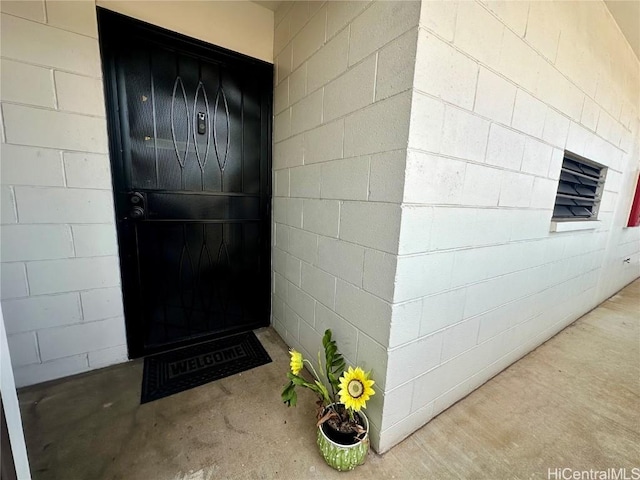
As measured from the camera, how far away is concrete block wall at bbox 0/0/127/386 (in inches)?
49.5

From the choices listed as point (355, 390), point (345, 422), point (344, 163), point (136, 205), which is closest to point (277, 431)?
point (345, 422)

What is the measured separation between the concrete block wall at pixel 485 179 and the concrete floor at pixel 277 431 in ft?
0.43

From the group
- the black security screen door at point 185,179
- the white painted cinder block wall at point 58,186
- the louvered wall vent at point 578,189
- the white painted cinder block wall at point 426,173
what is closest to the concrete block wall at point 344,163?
the white painted cinder block wall at point 426,173

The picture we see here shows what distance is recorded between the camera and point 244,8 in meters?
1.73

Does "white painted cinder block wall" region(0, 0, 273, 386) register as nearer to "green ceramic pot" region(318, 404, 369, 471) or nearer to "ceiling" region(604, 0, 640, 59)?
"green ceramic pot" region(318, 404, 369, 471)

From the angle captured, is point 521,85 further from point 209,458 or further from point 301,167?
point 209,458

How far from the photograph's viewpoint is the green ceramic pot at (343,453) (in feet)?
3.44

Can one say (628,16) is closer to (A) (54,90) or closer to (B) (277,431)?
(B) (277,431)

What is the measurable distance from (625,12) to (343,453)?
3293 millimetres

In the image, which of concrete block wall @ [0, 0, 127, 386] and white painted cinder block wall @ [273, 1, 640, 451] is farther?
concrete block wall @ [0, 0, 127, 386]

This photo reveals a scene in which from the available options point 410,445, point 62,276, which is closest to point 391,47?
point 410,445

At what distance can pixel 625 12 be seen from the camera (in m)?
1.75

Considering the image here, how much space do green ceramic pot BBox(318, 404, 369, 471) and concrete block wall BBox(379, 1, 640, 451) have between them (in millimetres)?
139

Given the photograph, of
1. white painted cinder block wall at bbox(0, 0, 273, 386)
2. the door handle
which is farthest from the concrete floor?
the door handle
